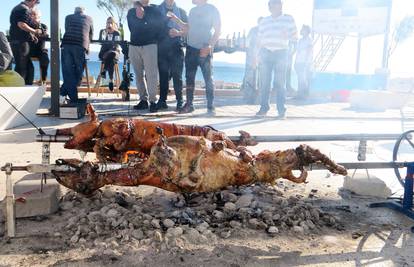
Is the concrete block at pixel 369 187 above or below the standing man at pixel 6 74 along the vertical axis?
below

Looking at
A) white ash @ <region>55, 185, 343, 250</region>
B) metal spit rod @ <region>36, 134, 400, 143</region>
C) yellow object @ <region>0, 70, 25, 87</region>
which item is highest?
yellow object @ <region>0, 70, 25, 87</region>

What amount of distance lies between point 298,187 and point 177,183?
5.13ft

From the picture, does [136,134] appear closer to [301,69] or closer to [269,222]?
[269,222]

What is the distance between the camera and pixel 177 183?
7.81ft

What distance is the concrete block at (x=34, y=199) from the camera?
254 cm

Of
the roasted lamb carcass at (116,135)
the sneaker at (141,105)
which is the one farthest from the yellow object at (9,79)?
the roasted lamb carcass at (116,135)

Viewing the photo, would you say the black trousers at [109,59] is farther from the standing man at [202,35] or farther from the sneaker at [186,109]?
the sneaker at [186,109]

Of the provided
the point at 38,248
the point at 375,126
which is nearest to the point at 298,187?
the point at 38,248

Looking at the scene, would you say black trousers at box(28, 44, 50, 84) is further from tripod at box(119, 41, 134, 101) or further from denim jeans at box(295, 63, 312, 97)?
denim jeans at box(295, 63, 312, 97)

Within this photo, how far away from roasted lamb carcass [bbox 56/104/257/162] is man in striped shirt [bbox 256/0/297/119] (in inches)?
203

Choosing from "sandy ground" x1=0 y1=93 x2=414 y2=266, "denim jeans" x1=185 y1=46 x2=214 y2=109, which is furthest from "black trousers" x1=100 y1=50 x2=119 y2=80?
"sandy ground" x1=0 y1=93 x2=414 y2=266

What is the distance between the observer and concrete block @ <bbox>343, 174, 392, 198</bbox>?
3.38m

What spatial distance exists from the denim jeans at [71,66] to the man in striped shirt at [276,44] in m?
3.66

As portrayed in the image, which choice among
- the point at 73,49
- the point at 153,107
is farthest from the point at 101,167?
the point at 73,49
